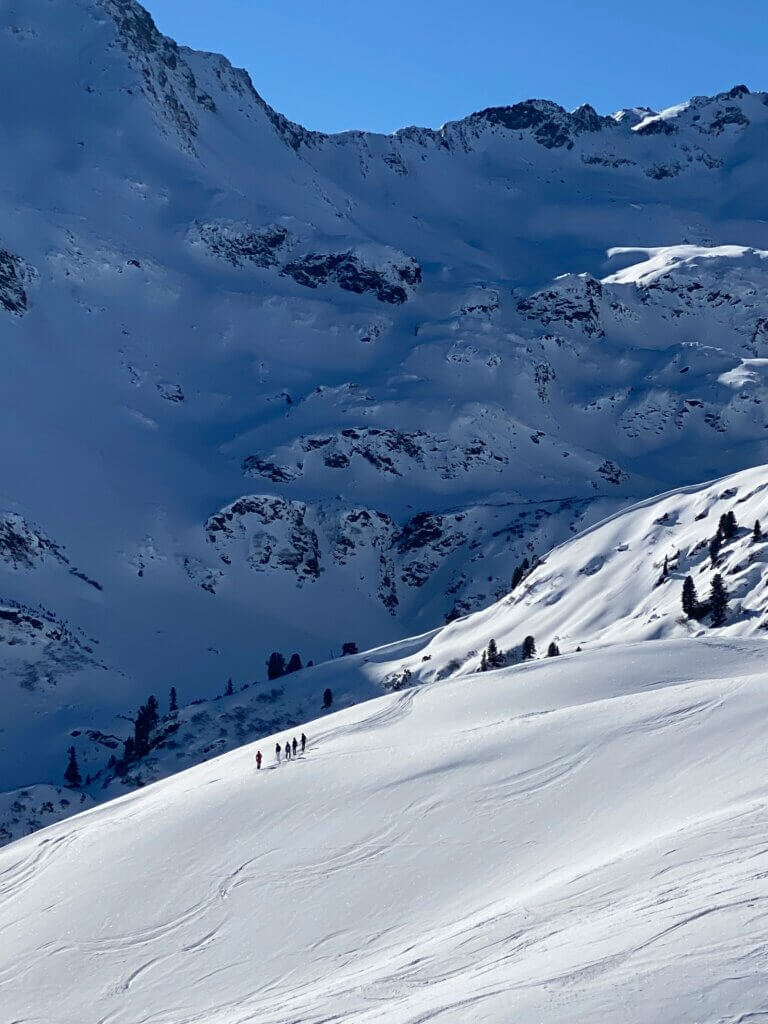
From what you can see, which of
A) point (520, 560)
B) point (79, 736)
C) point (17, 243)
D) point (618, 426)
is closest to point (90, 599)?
point (79, 736)

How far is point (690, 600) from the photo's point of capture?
229ft

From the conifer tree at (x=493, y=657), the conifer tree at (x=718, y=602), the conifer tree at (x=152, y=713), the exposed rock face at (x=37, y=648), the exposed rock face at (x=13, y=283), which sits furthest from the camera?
the exposed rock face at (x=13, y=283)

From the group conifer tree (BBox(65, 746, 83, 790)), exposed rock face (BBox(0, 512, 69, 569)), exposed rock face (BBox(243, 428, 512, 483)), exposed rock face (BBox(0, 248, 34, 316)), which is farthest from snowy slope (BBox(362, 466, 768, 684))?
exposed rock face (BBox(0, 248, 34, 316))

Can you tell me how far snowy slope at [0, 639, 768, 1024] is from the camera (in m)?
20.4

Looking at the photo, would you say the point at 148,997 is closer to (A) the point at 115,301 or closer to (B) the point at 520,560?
(B) the point at 520,560

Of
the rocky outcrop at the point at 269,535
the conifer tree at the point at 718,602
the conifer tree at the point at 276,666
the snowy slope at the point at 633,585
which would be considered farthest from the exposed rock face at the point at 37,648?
the conifer tree at the point at 718,602

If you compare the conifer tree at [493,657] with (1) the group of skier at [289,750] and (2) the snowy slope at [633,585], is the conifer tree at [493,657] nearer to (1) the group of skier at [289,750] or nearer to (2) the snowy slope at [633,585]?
(2) the snowy slope at [633,585]

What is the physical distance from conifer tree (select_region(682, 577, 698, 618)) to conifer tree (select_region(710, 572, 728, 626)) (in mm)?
1343

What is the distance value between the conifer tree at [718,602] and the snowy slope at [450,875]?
21276 millimetres

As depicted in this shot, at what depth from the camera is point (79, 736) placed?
10319cm

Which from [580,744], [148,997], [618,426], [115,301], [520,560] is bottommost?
[148,997]

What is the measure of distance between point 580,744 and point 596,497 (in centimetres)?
11958

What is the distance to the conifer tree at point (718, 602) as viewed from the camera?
66.4 meters

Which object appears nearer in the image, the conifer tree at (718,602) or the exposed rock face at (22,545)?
the conifer tree at (718,602)
